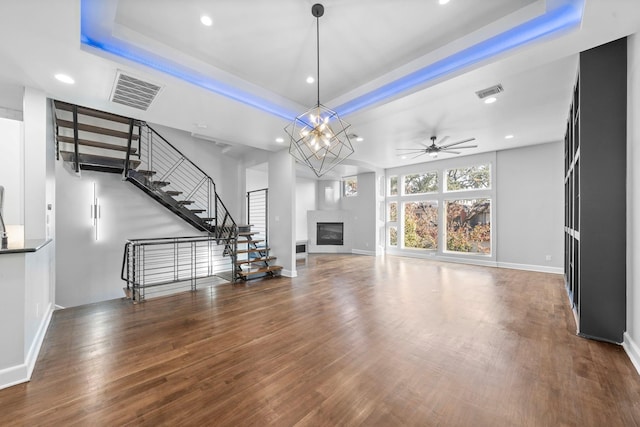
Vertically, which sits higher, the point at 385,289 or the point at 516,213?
the point at 516,213

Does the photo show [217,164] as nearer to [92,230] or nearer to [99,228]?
[99,228]

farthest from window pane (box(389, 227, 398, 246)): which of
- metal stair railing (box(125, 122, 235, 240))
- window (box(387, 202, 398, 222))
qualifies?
metal stair railing (box(125, 122, 235, 240))

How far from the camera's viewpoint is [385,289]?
4.85 meters

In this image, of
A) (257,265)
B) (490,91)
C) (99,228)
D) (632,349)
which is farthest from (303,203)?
(632,349)

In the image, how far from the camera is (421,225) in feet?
28.3

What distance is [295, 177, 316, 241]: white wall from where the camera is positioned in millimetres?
10297

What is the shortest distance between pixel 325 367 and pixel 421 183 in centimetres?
763

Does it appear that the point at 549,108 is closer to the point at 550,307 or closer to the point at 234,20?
the point at 550,307

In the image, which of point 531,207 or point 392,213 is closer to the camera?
point 531,207

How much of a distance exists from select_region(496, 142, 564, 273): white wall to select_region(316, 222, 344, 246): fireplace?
5.27m

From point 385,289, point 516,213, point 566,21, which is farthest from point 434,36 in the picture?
point 516,213

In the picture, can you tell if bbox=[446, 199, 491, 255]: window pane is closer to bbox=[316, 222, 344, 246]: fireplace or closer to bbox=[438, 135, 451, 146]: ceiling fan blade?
bbox=[438, 135, 451, 146]: ceiling fan blade

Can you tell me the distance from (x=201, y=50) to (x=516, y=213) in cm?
780

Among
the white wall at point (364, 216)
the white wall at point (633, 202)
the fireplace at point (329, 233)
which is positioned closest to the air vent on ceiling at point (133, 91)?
the white wall at point (633, 202)
